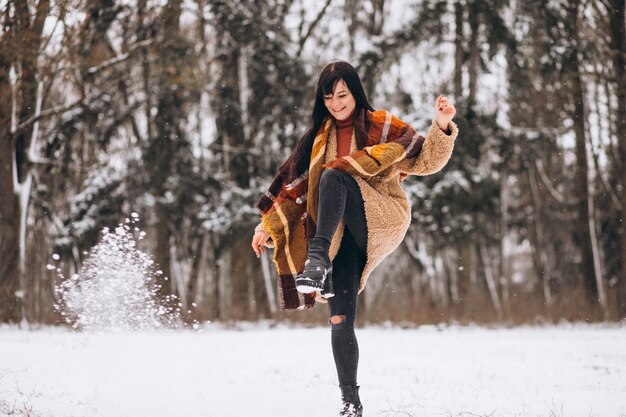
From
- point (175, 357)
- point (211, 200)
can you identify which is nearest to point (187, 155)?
point (211, 200)

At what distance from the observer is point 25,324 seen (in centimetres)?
1045

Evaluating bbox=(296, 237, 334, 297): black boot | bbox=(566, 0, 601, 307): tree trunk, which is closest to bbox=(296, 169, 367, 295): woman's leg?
bbox=(296, 237, 334, 297): black boot

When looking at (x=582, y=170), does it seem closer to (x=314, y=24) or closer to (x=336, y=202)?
(x=314, y=24)

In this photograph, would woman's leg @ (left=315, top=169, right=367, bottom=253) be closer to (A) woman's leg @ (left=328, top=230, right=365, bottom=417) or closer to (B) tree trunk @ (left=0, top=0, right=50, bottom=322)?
(A) woman's leg @ (left=328, top=230, right=365, bottom=417)

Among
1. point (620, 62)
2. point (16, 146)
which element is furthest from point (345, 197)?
point (620, 62)

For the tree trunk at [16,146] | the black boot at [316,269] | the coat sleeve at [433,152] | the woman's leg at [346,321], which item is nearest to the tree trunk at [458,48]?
the tree trunk at [16,146]

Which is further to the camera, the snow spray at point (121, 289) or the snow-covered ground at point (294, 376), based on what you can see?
the snow spray at point (121, 289)

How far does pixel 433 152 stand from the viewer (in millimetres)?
3391

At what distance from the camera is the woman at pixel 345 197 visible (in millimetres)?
3303

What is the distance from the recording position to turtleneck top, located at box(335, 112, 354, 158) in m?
3.55

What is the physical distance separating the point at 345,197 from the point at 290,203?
0.46m

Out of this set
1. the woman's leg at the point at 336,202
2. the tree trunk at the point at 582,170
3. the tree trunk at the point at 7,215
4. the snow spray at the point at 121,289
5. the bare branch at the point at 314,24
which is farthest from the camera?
the bare branch at the point at 314,24

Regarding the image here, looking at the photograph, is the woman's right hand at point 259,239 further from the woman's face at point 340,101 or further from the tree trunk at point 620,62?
the tree trunk at point 620,62

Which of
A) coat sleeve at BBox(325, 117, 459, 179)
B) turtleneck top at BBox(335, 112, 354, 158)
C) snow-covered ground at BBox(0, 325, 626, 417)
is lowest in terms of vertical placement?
snow-covered ground at BBox(0, 325, 626, 417)
